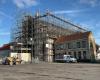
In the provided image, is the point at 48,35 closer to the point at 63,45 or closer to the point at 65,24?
the point at 63,45

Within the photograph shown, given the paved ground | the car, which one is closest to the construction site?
the car

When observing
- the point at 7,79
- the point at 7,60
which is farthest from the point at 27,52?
the point at 7,79

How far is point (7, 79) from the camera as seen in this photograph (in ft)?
55.8

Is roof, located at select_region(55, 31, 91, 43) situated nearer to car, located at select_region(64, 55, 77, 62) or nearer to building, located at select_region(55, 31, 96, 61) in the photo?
building, located at select_region(55, 31, 96, 61)

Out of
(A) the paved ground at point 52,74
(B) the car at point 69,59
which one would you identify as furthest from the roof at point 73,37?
(A) the paved ground at point 52,74

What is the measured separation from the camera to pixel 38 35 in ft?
229

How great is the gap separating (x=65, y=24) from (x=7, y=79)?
61.2 metres

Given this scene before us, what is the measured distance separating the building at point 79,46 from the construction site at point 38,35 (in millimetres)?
2835

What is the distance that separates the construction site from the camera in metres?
68.5

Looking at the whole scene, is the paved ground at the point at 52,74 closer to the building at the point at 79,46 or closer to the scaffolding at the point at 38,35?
the building at the point at 79,46

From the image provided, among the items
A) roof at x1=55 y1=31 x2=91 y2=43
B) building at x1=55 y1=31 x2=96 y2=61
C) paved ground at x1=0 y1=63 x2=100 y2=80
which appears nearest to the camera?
paved ground at x1=0 y1=63 x2=100 y2=80

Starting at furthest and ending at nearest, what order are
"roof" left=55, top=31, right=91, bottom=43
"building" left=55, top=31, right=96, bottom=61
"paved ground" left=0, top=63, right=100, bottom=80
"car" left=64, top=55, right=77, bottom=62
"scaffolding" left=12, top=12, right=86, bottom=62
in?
"scaffolding" left=12, top=12, right=86, bottom=62
"roof" left=55, top=31, right=91, bottom=43
"building" left=55, top=31, right=96, bottom=61
"car" left=64, top=55, right=77, bottom=62
"paved ground" left=0, top=63, right=100, bottom=80

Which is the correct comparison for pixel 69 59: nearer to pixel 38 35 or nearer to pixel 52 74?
pixel 38 35

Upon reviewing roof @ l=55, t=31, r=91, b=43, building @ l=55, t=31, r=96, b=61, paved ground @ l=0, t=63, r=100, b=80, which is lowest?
paved ground @ l=0, t=63, r=100, b=80
